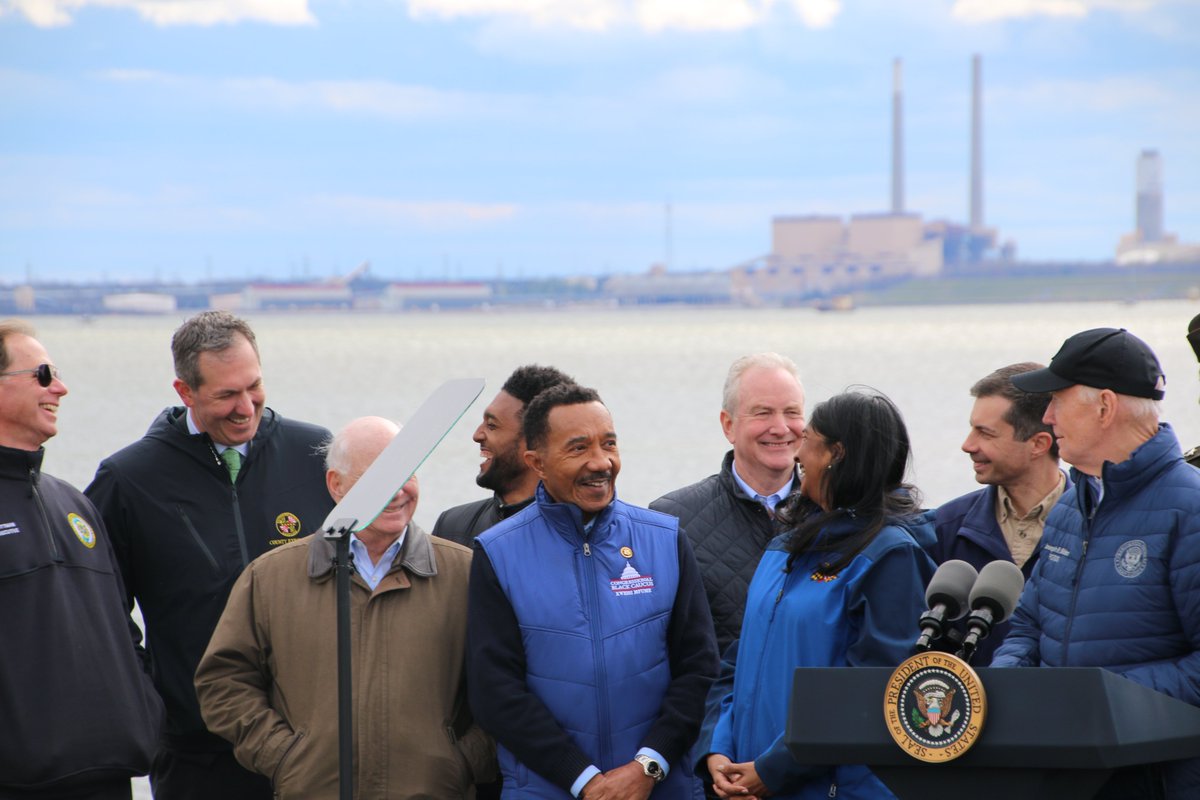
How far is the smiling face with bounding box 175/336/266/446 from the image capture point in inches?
185

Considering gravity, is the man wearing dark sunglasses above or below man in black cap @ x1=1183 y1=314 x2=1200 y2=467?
below

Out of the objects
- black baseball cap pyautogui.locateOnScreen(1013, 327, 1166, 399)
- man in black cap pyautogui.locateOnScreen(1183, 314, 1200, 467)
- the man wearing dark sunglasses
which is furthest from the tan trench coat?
man in black cap pyautogui.locateOnScreen(1183, 314, 1200, 467)

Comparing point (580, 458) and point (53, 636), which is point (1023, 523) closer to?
point (580, 458)

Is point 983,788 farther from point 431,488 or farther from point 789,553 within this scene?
point 431,488

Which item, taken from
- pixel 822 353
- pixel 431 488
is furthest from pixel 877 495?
pixel 822 353

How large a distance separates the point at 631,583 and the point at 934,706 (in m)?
1.35

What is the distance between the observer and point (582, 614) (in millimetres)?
3816

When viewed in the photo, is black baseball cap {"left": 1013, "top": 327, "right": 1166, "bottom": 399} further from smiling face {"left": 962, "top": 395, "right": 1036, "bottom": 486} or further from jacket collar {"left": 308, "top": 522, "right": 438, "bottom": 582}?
jacket collar {"left": 308, "top": 522, "right": 438, "bottom": 582}

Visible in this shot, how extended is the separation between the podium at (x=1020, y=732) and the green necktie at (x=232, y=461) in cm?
260

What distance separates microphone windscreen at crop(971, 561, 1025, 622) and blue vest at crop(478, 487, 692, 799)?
48.9 inches

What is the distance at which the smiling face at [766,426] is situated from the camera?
471 centimetres

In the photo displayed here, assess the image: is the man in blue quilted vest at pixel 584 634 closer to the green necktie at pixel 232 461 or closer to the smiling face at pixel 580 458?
the smiling face at pixel 580 458

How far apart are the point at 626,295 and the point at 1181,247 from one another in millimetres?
64575

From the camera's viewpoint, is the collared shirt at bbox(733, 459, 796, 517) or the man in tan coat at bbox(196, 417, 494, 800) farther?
the collared shirt at bbox(733, 459, 796, 517)
